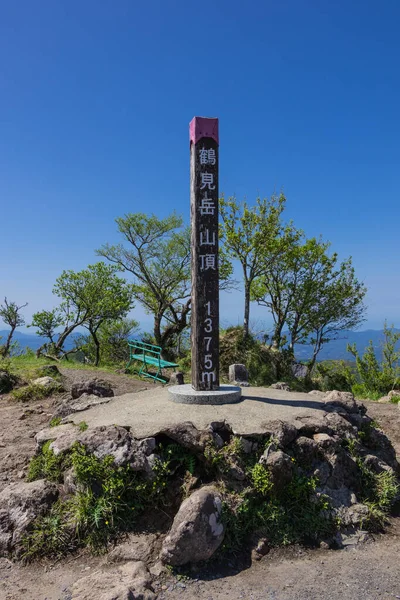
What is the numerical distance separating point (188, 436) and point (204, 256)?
3.01 meters

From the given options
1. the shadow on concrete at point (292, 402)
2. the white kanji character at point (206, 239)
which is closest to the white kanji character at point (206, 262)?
the white kanji character at point (206, 239)

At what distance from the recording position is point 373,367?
19.0m

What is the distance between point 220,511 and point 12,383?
8179 mm

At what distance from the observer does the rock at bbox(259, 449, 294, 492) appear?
4922 millimetres

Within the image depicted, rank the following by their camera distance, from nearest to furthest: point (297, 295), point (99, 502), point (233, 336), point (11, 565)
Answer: point (11, 565)
point (99, 502)
point (233, 336)
point (297, 295)

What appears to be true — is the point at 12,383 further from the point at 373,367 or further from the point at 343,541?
the point at 373,367

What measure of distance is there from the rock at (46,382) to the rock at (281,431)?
649 cm

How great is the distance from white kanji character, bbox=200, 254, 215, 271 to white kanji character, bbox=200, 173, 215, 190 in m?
1.14

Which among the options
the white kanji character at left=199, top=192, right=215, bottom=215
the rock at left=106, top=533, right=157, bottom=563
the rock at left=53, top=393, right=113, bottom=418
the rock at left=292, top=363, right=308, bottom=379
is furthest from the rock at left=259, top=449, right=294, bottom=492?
the rock at left=292, top=363, right=308, bottom=379

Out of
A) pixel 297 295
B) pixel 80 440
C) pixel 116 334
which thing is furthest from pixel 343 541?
pixel 116 334

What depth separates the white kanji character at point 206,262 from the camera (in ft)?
22.7

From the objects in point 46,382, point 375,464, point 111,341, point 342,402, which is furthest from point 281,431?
point 111,341

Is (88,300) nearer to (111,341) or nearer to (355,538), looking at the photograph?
(111,341)

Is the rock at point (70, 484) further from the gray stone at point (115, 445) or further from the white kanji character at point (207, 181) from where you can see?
the white kanji character at point (207, 181)
